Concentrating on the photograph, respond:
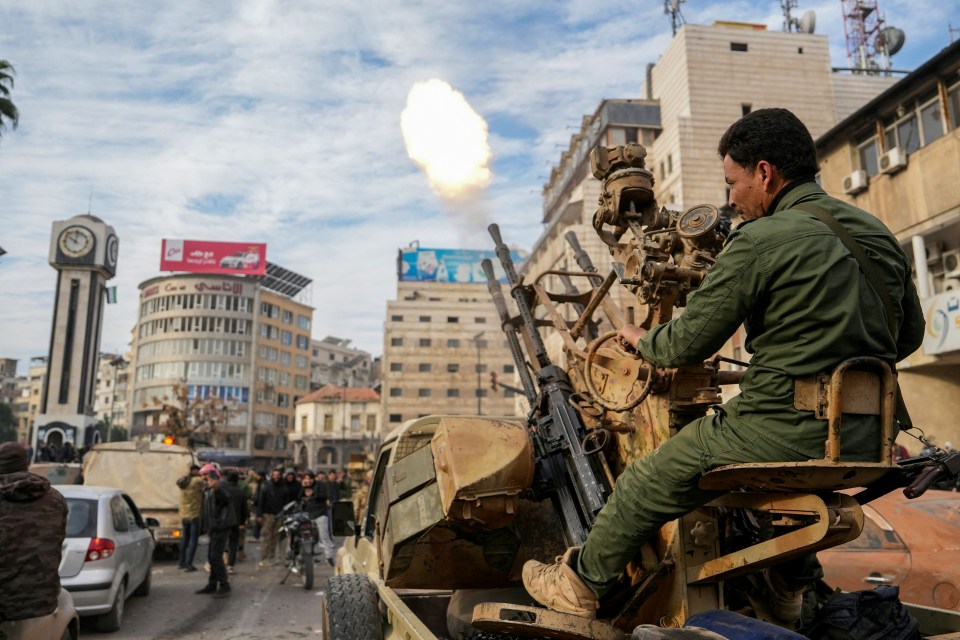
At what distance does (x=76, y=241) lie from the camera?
6725 centimetres

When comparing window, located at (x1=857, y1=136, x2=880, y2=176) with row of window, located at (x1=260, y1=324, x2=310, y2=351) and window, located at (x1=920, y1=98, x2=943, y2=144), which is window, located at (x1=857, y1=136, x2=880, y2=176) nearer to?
window, located at (x1=920, y1=98, x2=943, y2=144)

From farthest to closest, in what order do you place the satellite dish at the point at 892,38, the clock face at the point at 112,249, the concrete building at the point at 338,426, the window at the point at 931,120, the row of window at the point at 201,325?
the row of window at the point at 201,325, the concrete building at the point at 338,426, the clock face at the point at 112,249, the satellite dish at the point at 892,38, the window at the point at 931,120

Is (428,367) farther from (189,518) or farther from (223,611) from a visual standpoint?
(223,611)

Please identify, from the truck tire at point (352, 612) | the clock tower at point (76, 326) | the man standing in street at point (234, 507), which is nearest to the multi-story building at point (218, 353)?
the clock tower at point (76, 326)

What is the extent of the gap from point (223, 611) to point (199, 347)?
322 ft

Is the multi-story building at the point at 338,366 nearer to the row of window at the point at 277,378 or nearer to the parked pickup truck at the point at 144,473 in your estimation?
the row of window at the point at 277,378

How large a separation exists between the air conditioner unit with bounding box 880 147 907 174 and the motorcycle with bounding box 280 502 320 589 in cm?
1836

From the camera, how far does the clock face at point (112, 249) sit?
68438 mm

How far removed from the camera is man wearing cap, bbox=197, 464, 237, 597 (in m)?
10.7

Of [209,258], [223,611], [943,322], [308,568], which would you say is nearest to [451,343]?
[209,258]

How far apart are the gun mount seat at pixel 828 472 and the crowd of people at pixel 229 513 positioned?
9.80 metres

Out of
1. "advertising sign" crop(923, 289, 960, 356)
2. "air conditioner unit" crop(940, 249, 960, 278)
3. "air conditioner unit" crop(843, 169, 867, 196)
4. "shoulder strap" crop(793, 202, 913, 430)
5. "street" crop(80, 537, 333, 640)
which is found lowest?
"street" crop(80, 537, 333, 640)

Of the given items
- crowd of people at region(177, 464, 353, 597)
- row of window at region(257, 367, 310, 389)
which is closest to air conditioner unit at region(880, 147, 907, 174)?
crowd of people at region(177, 464, 353, 597)

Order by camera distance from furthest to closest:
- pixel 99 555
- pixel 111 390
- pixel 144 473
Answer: pixel 111 390 → pixel 144 473 → pixel 99 555
